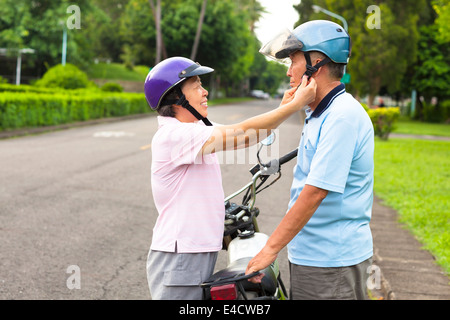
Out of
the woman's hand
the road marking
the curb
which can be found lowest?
the curb

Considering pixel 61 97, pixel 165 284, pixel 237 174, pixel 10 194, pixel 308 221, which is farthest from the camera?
pixel 61 97

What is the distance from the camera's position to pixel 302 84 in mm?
2424

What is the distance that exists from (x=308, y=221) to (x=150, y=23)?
4966 centimetres

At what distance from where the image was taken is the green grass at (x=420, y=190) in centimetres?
648

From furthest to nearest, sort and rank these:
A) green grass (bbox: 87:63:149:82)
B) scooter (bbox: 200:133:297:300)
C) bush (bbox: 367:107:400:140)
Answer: green grass (bbox: 87:63:149:82), bush (bbox: 367:107:400:140), scooter (bbox: 200:133:297:300)

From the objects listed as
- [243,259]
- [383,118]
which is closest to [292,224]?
[243,259]

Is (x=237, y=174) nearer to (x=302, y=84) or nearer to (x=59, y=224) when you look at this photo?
(x=59, y=224)

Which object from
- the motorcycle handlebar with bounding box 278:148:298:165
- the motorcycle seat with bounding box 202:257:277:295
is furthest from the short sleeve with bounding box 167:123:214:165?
the motorcycle seat with bounding box 202:257:277:295

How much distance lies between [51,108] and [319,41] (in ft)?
66.6

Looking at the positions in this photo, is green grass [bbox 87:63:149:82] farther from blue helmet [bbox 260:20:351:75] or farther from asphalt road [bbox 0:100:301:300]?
blue helmet [bbox 260:20:351:75]

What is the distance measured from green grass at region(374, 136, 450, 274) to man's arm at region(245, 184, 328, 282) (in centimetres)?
327

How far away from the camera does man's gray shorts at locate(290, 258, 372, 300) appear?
7.90ft

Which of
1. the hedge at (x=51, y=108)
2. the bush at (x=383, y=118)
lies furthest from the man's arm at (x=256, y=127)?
the bush at (x=383, y=118)

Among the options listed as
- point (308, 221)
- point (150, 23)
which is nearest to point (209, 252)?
point (308, 221)
